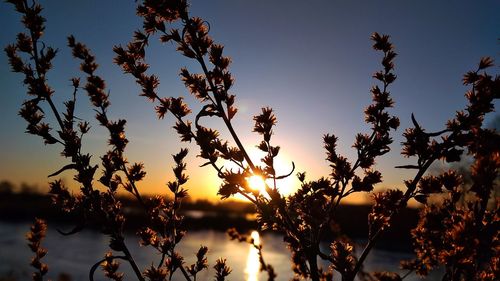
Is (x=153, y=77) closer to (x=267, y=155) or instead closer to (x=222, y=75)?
(x=222, y=75)

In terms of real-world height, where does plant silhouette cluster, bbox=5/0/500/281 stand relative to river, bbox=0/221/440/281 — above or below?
above

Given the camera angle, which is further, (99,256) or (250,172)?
(99,256)

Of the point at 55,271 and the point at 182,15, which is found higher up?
the point at 182,15

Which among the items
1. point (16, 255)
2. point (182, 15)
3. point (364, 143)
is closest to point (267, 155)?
point (364, 143)

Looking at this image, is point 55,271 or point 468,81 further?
point 55,271

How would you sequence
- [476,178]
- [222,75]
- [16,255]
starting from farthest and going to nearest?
[16,255]
[222,75]
[476,178]

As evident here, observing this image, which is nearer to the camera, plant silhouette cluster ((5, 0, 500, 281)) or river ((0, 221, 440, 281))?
plant silhouette cluster ((5, 0, 500, 281))

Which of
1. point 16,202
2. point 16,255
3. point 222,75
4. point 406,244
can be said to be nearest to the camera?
point 222,75

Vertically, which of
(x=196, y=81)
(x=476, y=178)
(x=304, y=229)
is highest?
(x=196, y=81)

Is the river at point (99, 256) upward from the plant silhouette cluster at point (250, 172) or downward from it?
downward

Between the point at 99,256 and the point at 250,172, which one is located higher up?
the point at 250,172

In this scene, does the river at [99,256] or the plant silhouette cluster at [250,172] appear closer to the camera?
the plant silhouette cluster at [250,172]
